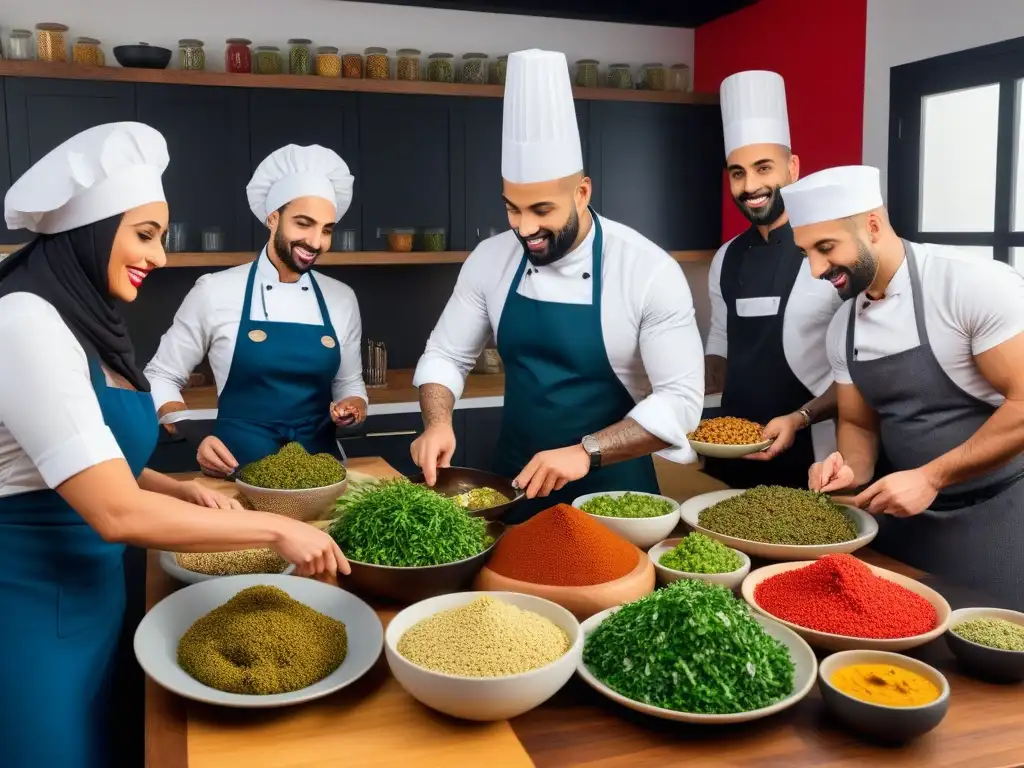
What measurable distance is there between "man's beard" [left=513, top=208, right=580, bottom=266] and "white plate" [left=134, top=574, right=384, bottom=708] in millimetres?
1149

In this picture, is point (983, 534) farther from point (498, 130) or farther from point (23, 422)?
point (498, 130)

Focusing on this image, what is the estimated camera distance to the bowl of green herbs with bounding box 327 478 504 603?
161 centimetres

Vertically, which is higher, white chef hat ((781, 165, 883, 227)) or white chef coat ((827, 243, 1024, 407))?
white chef hat ((781, 165, 883, 227))

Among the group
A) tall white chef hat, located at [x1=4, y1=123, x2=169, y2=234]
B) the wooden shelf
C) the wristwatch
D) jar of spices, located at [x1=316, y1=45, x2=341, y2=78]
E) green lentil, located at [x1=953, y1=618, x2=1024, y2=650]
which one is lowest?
green lentil, located at [x1=953, y1=618, x2=1024, y2=650]

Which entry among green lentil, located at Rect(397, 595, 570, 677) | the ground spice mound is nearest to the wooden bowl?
the ground spice mound


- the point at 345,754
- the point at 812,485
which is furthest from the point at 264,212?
the point at 345,754

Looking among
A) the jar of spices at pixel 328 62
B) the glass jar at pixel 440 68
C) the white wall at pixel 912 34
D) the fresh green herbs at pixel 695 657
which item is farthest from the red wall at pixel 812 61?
the fresh green herbs at pixel 695 657

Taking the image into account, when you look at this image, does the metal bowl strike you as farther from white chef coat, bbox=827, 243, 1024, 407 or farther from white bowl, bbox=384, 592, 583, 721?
white chef coat, bbox=827, 243, 1024, 407

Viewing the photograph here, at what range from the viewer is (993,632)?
4.77 ft

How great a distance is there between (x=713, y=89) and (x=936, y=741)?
4.53 meters

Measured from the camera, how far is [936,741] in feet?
4.19

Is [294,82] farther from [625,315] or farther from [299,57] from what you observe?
[625,315]

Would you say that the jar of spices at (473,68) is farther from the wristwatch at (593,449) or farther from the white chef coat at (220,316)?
the wristwatch at (593,449)

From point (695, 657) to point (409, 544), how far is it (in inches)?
21.6
